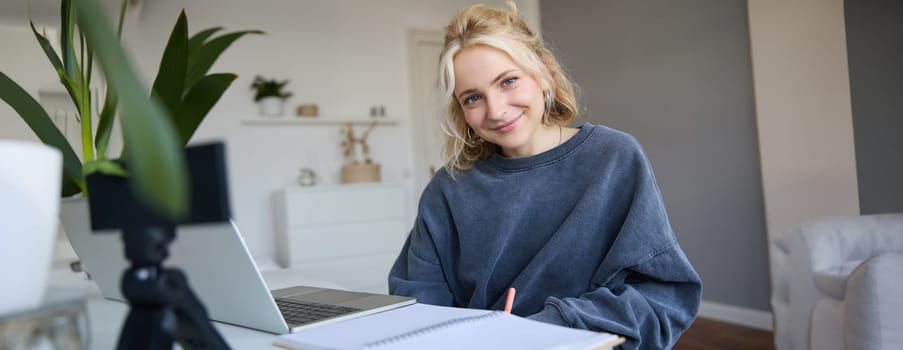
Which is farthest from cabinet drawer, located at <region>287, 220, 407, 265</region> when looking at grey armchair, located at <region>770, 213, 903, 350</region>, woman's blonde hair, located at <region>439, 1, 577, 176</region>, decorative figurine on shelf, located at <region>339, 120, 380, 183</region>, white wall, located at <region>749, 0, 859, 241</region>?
woman's blonde hair, located at <region>439, 1, 577, 176</region>

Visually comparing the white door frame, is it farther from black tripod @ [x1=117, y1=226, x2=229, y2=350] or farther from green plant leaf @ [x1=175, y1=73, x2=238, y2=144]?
black tripod @ [x1=117, y1=226, x2=229, y2=350]

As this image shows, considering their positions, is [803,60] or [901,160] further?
[803,60]

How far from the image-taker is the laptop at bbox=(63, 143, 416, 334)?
1.21 ft

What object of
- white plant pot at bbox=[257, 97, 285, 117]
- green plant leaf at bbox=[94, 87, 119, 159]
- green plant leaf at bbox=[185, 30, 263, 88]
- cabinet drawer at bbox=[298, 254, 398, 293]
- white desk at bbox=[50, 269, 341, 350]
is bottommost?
cabinet drawer at bbox=[298, 254, 398, 293]

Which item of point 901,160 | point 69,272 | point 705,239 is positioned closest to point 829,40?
point 901,160

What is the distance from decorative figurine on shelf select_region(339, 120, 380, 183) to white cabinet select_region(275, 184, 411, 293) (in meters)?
0.17

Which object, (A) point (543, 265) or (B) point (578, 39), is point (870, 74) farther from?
(A) point (543, 265)

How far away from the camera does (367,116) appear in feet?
14.9

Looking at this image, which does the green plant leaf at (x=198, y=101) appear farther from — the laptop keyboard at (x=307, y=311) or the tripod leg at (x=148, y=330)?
the tripod leg at (x=148, y=330)

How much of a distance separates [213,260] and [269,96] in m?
3.68

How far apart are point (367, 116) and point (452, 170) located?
3342 millimetres

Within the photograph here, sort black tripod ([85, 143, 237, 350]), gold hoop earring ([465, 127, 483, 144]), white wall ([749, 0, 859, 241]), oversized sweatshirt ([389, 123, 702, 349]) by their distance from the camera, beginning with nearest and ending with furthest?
black tripod ([85, 143, 237, 350])
oversized sweatshirt ([389, 123, 702, 349])
gold hoop earring ([465, 127, 483, 144])
white wall ([749, 0, 859, 241])

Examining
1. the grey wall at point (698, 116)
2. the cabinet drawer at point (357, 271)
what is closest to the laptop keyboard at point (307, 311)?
the grey wall at point (698, 116)

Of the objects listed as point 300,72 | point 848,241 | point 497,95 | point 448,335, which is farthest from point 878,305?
point 300,72
